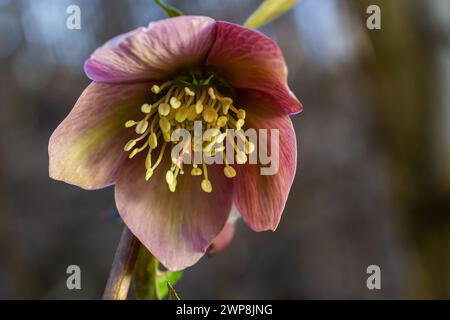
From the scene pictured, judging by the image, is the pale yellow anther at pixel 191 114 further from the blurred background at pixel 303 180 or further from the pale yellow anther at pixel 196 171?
the blurred background at pixel 303 180

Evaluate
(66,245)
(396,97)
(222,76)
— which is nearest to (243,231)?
(66,245)

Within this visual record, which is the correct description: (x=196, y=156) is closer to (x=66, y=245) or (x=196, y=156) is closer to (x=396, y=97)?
(x=396, y=97)

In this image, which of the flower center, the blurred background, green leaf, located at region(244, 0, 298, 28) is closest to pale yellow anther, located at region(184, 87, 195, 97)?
the flower center

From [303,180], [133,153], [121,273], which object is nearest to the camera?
[121,273]

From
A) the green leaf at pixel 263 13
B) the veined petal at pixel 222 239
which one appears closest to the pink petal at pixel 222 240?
the veined petal at pixel 222 239

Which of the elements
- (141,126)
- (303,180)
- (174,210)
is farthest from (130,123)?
(303,180)

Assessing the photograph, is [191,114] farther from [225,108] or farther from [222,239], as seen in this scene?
[222,239]
